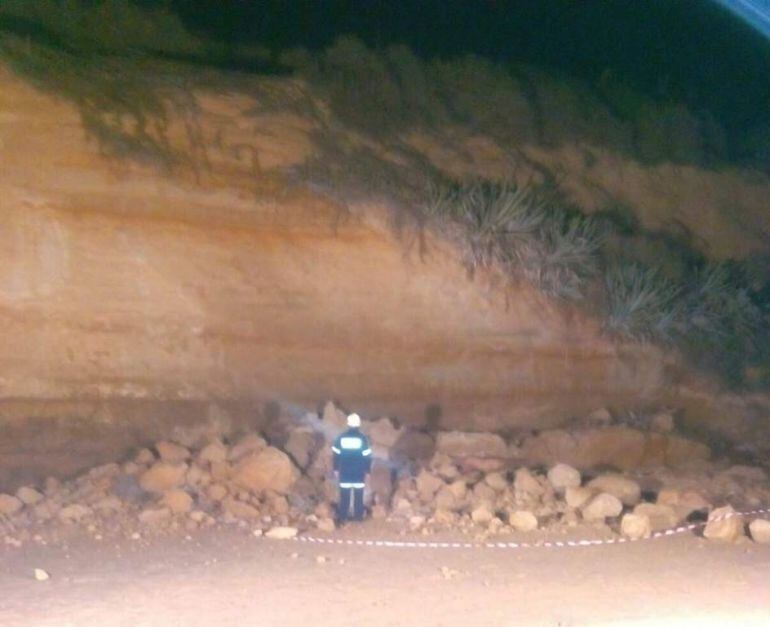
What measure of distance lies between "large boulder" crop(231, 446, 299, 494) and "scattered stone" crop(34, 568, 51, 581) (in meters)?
2.34

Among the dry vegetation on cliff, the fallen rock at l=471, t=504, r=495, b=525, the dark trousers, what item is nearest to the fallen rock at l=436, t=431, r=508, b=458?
the fallen rock at l=471, t=504, r=495, b=525

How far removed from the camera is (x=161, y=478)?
420 inches

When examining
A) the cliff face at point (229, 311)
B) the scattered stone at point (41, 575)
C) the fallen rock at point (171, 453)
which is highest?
the cliff face at point (229, 311)

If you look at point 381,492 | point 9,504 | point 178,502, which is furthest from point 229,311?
point 9,504

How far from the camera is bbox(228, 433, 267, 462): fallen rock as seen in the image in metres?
11.0

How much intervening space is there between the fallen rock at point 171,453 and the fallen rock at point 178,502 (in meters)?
0.56

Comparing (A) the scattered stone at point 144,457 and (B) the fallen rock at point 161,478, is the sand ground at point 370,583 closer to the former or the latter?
(B) the fallen rock at point 161,478

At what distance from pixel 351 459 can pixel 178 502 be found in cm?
161

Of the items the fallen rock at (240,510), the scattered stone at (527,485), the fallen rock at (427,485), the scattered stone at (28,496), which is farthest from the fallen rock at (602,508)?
the scattered stone at (28,496)

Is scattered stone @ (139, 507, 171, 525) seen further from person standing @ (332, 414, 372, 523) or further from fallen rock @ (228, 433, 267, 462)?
person standing @ (332, 414, 372, 523)

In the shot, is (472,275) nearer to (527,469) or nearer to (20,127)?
(527,469)

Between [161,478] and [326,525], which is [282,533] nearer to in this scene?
[326,525]

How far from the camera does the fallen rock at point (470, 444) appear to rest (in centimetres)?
1195

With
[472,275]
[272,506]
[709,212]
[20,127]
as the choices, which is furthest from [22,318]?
[709,212]
